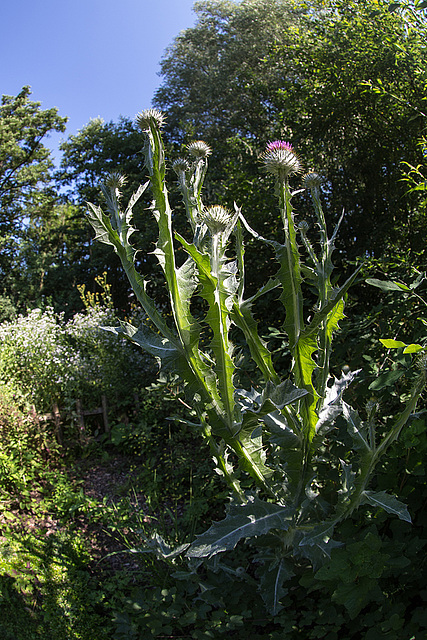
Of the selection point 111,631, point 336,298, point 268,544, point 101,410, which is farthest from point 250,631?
point 101,410

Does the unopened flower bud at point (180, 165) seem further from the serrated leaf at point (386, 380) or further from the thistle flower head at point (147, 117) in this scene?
the serrated leaf at point (386, 380)

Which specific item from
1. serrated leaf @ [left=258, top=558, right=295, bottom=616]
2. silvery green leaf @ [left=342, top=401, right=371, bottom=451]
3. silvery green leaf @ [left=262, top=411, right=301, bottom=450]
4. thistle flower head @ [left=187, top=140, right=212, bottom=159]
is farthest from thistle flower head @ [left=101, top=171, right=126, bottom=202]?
serrated leaf @ [left=258, top=558, right=295, bottom=616]

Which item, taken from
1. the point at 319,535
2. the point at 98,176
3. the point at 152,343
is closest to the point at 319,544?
the point at 319,535

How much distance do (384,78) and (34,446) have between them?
5.00 meters

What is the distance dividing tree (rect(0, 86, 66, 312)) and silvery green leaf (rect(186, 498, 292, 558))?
14.9 metres

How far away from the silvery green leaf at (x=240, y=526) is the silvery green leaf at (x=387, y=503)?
1.00ft

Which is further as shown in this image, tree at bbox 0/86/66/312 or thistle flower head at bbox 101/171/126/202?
tree at bbox 0/86/66/312

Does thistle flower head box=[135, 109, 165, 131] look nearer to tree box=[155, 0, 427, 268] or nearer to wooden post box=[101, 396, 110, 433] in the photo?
tree box=[155, 0, 427, 268]

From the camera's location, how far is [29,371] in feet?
16.3

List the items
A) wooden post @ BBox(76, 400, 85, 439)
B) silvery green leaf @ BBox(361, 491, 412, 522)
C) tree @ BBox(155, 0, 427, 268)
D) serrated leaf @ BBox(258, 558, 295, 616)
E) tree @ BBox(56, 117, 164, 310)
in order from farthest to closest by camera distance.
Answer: tree @ BBox(56, 117, 164, 310) → wooden post @ BBox(76, 400, 85, 439) → tree @ BBox(155, 0, 427, 268) → serrated leaf @ BBox(258, 558, 295, 616) → silvery green leaf @ BBox(361, 491, 412, 522)

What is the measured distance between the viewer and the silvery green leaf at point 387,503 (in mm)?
1539

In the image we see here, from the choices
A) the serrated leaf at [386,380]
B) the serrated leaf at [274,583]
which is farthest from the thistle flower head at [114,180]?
the serrated leaf at [274,583]

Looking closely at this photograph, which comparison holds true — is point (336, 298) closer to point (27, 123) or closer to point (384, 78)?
point (384, 78)

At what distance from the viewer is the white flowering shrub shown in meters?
4.80
